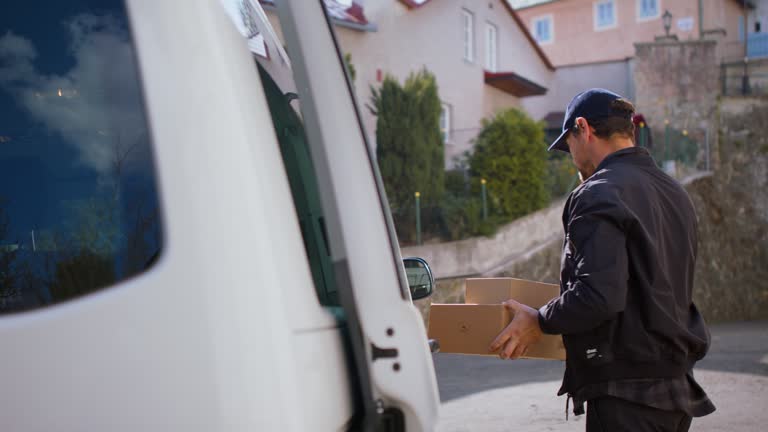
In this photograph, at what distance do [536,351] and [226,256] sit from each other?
1.78m

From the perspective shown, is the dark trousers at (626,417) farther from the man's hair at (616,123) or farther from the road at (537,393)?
the road at (537,393)

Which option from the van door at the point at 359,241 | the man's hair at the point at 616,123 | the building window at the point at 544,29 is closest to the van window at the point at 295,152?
the van door at the point at 359,241

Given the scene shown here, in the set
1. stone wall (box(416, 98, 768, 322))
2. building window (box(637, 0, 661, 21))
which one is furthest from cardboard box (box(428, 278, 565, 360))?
building window (box(637, 0, 661, 21))

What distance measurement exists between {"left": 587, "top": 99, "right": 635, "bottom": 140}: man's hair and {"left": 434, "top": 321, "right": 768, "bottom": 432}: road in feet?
12.8

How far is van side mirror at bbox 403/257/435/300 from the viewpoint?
3030 mm

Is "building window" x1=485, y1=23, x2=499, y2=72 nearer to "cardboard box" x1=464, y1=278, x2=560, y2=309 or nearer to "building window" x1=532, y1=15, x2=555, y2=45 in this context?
"building window" x1=532, y1=15, x2=555, y2=45

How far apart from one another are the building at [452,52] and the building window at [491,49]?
0.03 metres

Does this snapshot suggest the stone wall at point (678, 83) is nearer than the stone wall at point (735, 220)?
No

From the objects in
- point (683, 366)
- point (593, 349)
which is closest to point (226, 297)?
point (593, 349)

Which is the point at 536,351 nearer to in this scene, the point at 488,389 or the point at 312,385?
the point at 312,385

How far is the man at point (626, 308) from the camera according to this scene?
2.60 meters

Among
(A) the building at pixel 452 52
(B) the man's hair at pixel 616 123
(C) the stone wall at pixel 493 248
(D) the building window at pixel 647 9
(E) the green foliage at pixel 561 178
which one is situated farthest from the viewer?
(D) the building window at pixel 647 9

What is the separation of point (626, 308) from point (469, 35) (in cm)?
1945

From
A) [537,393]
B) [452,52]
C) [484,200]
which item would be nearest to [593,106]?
[537,393]
